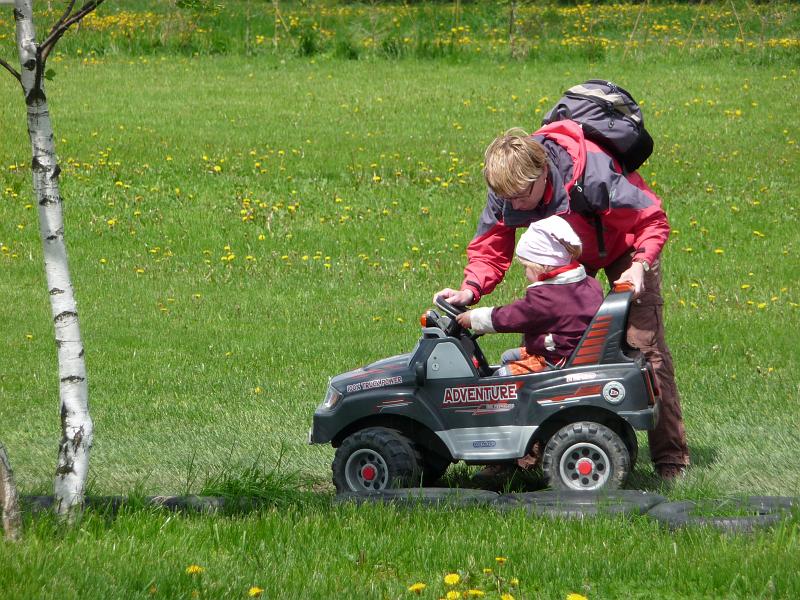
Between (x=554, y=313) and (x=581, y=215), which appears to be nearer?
(x=554, y=313)

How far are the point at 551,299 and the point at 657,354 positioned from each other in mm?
842

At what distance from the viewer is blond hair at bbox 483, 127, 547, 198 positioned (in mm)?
4973

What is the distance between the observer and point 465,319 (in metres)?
5.14

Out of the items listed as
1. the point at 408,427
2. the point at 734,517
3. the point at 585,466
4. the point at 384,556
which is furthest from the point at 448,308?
the point at 734,517

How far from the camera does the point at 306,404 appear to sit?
708cm

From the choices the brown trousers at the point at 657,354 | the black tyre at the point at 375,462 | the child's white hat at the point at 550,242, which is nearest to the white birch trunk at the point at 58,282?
the black tyre at the point at 375,462

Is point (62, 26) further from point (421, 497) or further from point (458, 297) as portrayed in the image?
point (421, 497)

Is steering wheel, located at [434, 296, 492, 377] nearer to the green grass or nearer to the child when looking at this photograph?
the child

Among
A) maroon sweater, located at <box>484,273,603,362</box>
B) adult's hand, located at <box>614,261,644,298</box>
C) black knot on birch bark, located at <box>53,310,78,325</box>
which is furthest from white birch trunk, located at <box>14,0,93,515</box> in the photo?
adult's hand, located at <box>614,261,644,298</box>

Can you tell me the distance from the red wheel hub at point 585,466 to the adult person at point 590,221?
72cm

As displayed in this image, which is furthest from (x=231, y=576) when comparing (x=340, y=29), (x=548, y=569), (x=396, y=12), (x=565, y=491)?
(x=396, y=12)

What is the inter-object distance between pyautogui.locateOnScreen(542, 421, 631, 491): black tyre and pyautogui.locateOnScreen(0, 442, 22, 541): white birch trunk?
215cm

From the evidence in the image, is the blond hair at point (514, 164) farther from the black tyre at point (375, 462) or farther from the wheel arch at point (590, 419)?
the black tyre at point (375, 462)

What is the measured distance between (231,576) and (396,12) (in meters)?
22.4
